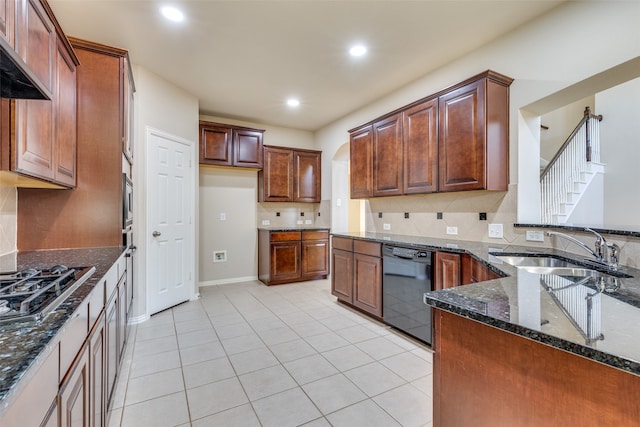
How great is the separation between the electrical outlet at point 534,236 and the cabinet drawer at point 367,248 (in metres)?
1.24

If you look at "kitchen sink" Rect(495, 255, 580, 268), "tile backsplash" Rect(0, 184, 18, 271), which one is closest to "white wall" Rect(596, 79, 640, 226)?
"kitchen sink" Rect(495, 255, 580, 268)

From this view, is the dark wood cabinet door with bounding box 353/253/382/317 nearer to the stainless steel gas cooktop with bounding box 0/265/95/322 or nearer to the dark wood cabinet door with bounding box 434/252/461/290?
the dark wood cabinet door with bounding box 434/252/461/290

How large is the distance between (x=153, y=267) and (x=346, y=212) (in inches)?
122

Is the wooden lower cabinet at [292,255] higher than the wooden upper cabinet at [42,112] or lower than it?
lower

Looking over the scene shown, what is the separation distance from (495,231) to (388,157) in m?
1.31

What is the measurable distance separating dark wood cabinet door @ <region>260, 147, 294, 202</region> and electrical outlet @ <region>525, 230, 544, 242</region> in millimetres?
3519

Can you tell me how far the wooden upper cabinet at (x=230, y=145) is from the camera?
14.1 ft

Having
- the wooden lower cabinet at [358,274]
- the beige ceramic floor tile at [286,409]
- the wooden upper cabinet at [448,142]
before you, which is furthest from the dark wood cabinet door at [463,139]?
the beige ceramic floor tile at [286,409]

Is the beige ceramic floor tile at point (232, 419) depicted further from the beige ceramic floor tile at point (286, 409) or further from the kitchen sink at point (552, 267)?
the kitchen sink at point (552, 267)

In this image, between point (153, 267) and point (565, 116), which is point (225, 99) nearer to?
point (153, 267)

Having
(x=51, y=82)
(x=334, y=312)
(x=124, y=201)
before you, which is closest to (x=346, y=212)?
(x=334, y=312)

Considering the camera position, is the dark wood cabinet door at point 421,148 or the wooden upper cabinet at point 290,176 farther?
the wooden upper cabinet at point 290,176

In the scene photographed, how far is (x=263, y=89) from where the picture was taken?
3.73m

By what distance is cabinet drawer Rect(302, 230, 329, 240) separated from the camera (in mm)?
4727
